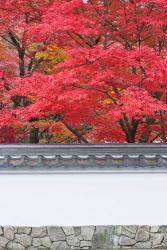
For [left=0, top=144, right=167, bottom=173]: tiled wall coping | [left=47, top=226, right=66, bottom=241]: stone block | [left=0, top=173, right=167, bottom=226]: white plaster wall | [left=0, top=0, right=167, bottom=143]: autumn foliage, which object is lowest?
[left=47, top=226, right=66, bottom=241]: stone block

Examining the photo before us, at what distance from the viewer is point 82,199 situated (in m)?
11.1

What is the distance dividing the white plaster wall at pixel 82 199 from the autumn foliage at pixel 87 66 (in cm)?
153

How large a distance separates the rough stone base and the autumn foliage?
8.09ft

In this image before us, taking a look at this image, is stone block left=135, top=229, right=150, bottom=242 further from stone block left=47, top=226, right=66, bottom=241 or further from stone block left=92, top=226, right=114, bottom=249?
stone block left=47, top=226, right=66, bottom=241

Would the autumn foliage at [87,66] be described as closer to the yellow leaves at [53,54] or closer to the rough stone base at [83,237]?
the yellow leaves at [53,54]

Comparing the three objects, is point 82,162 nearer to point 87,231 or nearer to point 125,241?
point 87,231

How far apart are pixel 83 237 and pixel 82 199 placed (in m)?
0.82

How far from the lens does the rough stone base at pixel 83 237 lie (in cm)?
1115

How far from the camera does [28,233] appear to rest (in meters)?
A: 11.2

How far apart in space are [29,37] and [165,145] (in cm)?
534

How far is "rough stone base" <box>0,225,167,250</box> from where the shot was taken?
1115 cm

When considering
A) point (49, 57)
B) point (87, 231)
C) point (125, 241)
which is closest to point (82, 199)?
point (87, 231)

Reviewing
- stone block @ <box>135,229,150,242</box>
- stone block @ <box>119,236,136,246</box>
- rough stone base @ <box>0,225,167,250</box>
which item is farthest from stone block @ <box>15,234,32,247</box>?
stone block @ <box>135,229,150,242</box>

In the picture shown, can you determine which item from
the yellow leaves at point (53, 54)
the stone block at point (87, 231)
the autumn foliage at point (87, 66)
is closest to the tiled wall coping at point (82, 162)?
the autumn foliage at point (87, 66)
